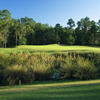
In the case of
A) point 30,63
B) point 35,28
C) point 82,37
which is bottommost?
point 30,63

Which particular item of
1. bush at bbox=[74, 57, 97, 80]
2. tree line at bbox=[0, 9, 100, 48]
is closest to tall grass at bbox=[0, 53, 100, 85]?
bush at bbox=[74, 57, 97, 80]

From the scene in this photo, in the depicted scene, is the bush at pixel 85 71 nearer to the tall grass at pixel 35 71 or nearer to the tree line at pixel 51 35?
the tall grass at pixel 35 71

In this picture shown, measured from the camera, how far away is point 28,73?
8.95 metres

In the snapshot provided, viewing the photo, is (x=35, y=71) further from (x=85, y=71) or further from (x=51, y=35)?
(x=51, y=35)

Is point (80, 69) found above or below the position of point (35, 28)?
below

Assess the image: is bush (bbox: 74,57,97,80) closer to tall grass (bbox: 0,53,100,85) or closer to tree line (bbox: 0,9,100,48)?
tall grass (bbox: 0,53,100,85)

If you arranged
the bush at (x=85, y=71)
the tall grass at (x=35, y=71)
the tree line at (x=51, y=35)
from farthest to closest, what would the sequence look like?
the tree line at (x=51, y=35) → the bush at (x=85, y=71) → the tall grass at (x=35, y=71)

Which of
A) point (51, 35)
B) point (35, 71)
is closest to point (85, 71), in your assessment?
point (35, 71)

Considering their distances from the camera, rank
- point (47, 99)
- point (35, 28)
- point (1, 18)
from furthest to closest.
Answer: point (35, 28), point (1, 18), point (47, 99)

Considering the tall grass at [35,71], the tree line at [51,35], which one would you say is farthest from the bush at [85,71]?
the tree line at [51,35]

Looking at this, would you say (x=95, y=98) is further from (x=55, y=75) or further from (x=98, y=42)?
(x=98, y=42)

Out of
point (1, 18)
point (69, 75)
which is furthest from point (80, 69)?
point (1, 18)

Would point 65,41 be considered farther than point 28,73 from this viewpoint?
Yes

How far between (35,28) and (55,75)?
52.1 m
